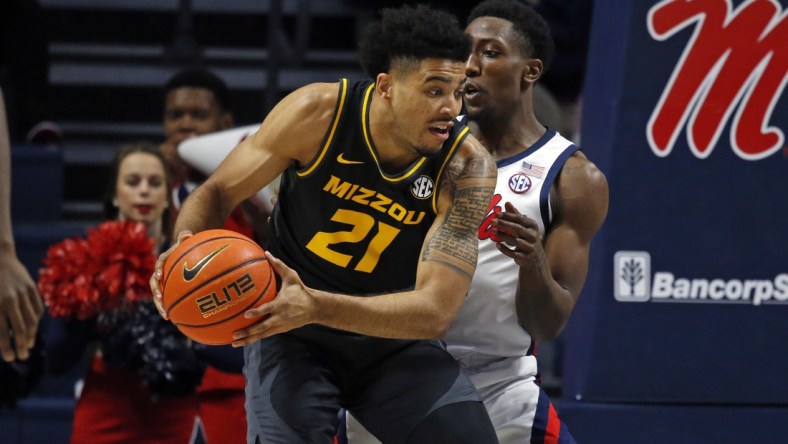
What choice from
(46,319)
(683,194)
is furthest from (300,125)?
(46,319)

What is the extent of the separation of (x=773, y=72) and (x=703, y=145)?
1.18ft

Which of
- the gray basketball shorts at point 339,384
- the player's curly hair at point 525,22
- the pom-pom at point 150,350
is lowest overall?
the pom-pom at point 150,350

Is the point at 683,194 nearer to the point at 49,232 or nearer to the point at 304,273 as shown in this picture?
the point at 304,273

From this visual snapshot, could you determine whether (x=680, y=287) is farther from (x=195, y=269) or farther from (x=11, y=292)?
(x=11, y=292)

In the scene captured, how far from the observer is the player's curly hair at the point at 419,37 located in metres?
3.56

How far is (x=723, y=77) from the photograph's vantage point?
4.45m

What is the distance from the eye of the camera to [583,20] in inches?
303

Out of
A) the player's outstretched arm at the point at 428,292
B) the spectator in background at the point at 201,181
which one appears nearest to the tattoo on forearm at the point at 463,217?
the player's outstretched arm at the point at 428,292

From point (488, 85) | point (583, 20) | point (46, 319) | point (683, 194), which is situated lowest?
point (46, 319)

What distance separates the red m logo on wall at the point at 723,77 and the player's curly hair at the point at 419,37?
3.62 feet

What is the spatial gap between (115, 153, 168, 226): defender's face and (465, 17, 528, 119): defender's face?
160cm

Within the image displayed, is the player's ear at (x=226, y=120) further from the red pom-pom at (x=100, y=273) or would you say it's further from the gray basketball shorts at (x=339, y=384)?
the gray basketball shorts at (x=339, y=384)

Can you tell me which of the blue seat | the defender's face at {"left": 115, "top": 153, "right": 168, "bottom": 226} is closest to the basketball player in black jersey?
the defender's face at {"left": 115, "top": 153, "right": 168, "bottom": 226}

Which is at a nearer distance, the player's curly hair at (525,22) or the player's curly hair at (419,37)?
the player's curly hair at (419,37)
